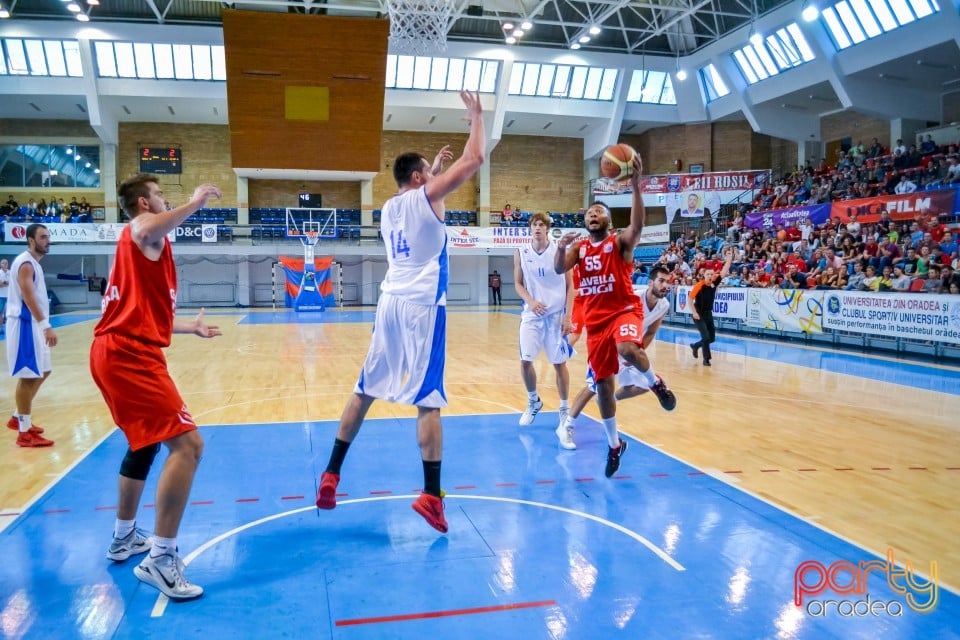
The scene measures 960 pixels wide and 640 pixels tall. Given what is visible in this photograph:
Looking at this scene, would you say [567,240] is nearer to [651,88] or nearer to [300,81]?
[300,81]

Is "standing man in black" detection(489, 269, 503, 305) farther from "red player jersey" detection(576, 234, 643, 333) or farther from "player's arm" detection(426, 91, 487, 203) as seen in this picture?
"player's arm" detection(426, 91, 487, 203)

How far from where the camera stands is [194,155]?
30625 millimetres

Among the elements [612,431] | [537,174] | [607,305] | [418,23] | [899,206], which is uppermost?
[418,23]

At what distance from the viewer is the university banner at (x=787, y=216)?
20016mm

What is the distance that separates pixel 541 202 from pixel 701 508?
30503 millimetres

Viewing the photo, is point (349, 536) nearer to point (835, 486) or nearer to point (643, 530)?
point (643, 530)

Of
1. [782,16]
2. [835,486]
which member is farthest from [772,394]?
[782,16]

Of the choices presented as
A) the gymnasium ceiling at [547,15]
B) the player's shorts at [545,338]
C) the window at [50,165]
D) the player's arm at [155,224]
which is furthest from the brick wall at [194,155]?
the player's arm at [155,224]

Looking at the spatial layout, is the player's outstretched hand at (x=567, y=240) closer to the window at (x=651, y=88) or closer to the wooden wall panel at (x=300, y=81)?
the wooden wall panel at (x=300, y=81)

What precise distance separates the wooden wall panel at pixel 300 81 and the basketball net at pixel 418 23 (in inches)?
259

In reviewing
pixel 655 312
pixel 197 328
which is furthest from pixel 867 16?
pixel 197 328

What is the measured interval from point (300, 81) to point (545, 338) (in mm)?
18227

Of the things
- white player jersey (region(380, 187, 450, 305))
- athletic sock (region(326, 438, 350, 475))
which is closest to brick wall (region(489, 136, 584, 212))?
white player jersey (region(380, 187, 450, 305))

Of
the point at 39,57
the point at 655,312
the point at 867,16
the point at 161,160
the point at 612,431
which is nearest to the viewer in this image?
the point at 612,431
